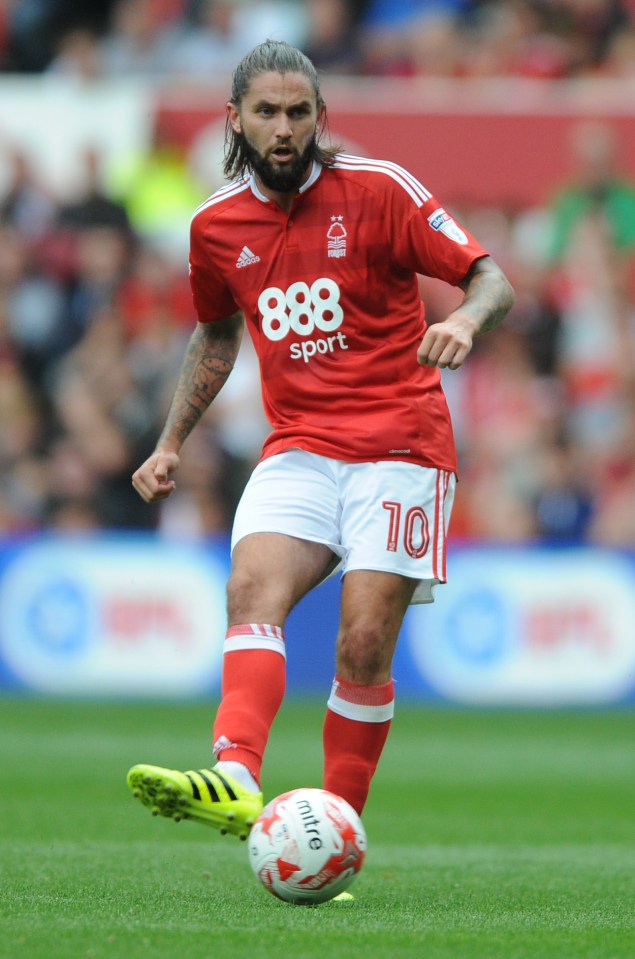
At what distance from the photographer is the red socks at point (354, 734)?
5.41 meters

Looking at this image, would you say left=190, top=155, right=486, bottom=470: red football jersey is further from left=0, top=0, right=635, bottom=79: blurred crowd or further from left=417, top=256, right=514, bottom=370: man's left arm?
left=0, top=0, right=635, bottom=79: blurred crowd

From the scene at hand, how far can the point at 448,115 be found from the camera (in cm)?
1450

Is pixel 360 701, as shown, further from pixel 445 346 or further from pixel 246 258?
pixel 246 258

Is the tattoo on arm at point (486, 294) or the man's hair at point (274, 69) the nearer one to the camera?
the tattoo on arm at point (486, 294)

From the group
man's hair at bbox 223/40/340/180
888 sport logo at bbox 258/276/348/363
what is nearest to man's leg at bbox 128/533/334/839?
888 sport logo at bbox 258/276/348/363

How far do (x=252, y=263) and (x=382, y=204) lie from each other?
453mm

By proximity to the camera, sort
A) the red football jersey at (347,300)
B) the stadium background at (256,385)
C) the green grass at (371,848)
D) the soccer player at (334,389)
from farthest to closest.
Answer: the stadium background at (256,385), the red football jersey at (347,300), the soccer player at (334,389), the green grass at (371,848)

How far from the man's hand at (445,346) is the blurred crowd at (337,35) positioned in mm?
10897

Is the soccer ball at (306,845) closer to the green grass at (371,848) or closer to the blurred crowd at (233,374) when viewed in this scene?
the green grass at (371,848)

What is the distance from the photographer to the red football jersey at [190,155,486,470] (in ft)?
17.5

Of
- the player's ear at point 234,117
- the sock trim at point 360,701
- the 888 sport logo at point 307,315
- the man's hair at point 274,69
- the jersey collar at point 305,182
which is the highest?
the man's hair at point 274,69

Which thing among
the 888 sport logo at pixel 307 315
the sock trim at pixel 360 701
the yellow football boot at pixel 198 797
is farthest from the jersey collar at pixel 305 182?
the yellow football boot at pixel 198 797

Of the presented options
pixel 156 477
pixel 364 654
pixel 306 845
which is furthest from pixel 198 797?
pixel 156 477

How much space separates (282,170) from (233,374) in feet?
27.5
